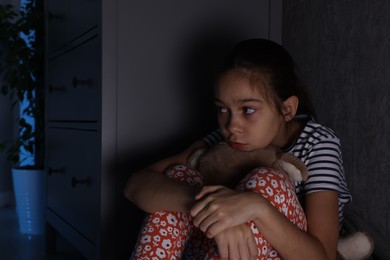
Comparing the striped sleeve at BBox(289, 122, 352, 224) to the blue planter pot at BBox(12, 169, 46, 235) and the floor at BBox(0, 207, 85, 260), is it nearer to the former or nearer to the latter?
the floor at BBox(0, 207, 85, 260)

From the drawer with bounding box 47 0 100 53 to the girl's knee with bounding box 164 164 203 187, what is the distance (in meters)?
0.46

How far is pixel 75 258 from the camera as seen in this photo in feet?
6.33

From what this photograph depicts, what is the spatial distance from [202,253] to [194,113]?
0.48 m

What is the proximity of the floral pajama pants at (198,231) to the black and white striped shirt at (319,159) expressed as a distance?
0.10 metres

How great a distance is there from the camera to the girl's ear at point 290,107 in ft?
3.46

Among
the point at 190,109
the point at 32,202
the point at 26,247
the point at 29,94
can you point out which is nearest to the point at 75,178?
the point at 190,109

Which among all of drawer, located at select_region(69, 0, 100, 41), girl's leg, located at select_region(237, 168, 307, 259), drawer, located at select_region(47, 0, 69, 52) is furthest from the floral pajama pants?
drawer, located at select_region(47, 0, 69, 52)

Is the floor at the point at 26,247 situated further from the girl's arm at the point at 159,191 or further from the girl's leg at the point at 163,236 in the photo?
the girl's leg at the point at 163,236

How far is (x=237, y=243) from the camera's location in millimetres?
804

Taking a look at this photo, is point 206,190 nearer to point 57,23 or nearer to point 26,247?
point 57,23

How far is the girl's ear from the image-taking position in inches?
41.5

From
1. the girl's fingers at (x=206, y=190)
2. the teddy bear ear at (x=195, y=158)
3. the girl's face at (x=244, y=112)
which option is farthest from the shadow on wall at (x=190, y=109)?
the girl's fingers at (x=206, y=190)

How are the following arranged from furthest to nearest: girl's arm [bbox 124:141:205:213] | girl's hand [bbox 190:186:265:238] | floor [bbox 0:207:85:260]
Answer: floor [bbox 0:207:85:260] < girl's arm [bbox 124:141:205:213] < girl's hand [bbox 190:186:265:238]

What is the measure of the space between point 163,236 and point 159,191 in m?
0.10
